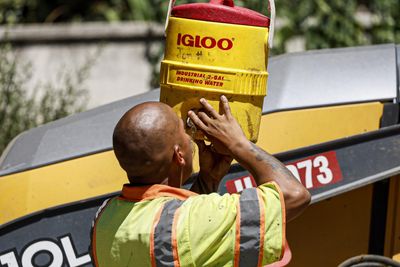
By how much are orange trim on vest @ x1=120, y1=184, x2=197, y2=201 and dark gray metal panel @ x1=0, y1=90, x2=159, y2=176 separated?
1.00m

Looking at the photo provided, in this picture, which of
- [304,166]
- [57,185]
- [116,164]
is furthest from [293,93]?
[57,185]

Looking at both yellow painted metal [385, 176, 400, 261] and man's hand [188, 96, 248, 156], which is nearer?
man's hand [188, 96, 248, 156]

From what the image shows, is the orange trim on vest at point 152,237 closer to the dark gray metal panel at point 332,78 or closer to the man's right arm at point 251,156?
the man's right arm at point 251,156

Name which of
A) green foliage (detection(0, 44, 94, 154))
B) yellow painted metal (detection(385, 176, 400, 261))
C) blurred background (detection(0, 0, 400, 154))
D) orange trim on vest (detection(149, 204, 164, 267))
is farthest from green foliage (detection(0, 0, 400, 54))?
orange trim on vest (detection(149, 204, 164, 267))

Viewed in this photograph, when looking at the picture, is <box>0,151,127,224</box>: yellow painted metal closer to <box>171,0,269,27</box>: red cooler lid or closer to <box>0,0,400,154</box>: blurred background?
<box>171,0,269,27</box>: red cooler lid

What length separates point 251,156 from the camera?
2486 mm

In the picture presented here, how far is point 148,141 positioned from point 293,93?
1205mm

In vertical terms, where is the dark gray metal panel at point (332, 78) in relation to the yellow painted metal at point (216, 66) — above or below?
below

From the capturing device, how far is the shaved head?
2.43 metres

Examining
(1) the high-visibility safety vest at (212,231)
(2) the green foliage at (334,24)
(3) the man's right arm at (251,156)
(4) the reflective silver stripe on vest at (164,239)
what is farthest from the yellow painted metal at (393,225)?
(2) the green foliage at (334,24)

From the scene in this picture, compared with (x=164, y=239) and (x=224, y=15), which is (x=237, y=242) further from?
(x=224, y=15)

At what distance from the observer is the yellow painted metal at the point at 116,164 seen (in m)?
3.38

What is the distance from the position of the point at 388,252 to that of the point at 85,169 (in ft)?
3.89

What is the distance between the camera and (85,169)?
344cm
